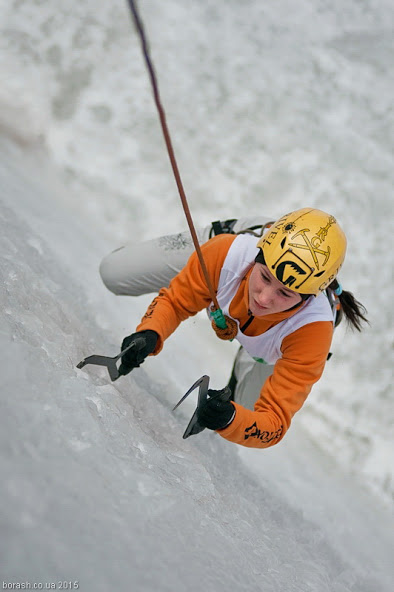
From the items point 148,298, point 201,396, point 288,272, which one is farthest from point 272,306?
point 148,298

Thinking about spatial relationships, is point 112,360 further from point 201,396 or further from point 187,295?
point 187,295

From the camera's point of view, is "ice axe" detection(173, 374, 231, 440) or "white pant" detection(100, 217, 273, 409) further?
"white pant" detection(100, 217, 273, 409)

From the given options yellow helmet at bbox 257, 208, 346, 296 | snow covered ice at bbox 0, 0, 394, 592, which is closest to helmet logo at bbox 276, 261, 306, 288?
yellow helmet at bbox 257, 208, 346, 296

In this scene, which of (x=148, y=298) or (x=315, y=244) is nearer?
(x=315, y=244)

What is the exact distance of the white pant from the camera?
2.13 m

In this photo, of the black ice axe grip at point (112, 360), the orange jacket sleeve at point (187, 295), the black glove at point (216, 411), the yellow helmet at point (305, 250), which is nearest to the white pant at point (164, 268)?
the orange jacket sleeve at point (187, 295)

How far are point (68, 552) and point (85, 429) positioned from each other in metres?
0.26

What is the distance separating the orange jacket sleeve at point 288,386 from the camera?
1432mm

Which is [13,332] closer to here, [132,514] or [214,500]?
[132,514]

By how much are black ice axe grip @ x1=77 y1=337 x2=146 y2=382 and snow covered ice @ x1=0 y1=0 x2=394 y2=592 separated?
48 millimetres

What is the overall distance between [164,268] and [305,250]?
2.84ft

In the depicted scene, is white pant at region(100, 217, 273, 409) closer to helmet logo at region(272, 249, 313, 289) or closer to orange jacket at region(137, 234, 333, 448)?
orange jacket at region(137, 234, 333, 448)

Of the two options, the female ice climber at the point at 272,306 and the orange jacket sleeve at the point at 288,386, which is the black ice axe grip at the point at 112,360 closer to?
the female ice climber at the point at 272,306

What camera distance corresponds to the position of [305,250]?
1.45 meters
